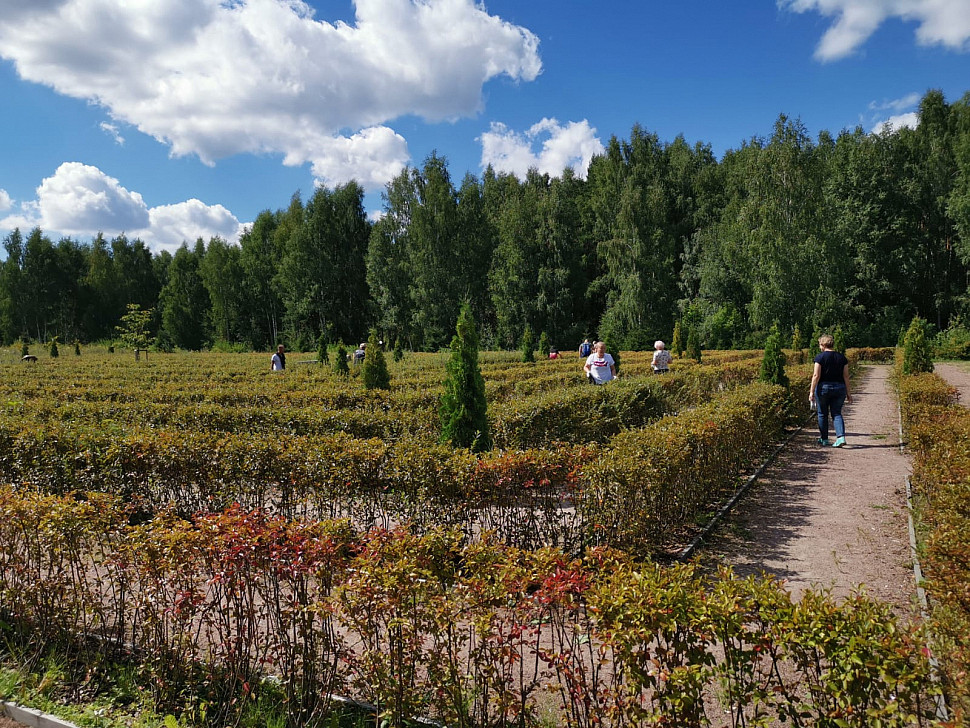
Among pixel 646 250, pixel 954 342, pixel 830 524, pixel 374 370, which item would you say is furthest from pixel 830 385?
pixel 646 250

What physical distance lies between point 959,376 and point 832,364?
52.8ft

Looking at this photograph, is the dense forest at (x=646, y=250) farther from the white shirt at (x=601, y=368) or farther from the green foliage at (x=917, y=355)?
the white shirt at (x=601, y=368)

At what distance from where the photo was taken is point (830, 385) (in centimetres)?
884

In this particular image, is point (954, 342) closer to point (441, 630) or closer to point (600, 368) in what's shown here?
point (600, 368)

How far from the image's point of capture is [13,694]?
3.21 metres

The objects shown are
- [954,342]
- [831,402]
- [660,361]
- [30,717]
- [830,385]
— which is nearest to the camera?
[30,717]

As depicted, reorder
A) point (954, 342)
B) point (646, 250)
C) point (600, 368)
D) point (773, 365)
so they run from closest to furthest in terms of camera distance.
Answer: point (600, 368) → point (773, 365) → point (954, 342) → point (646, 250)

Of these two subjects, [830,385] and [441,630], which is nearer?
[441,630]

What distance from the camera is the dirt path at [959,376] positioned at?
1431 centimetres

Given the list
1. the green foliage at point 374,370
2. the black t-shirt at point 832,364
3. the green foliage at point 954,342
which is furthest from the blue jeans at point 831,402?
the green foliage at point 954,342

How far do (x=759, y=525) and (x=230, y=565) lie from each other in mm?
4976

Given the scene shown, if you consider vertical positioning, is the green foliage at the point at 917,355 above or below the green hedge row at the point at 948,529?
above

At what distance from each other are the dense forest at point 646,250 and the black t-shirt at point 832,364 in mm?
16888

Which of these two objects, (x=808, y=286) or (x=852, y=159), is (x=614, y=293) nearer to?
(x=808, y=286)
